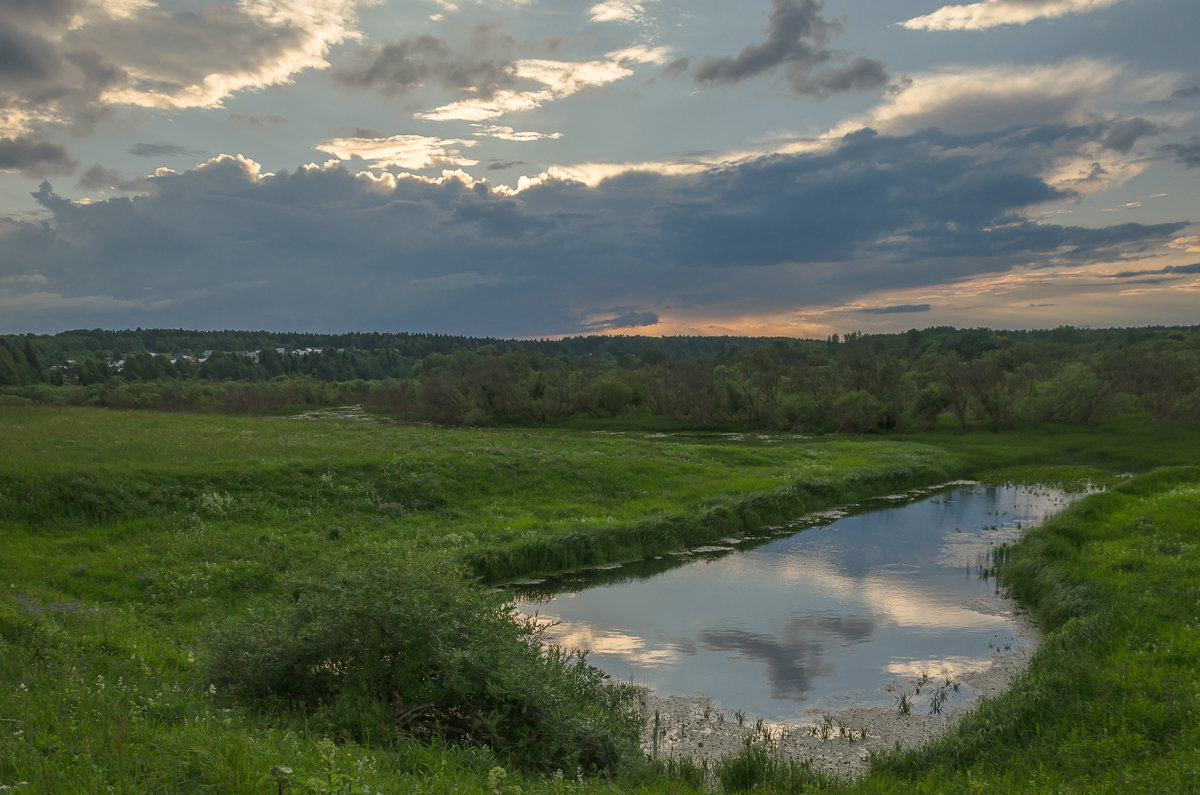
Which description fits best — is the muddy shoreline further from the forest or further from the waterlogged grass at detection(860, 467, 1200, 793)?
the forest

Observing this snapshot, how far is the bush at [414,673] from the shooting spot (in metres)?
9.48

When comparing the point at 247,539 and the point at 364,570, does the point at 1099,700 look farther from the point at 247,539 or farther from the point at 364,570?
the point at 247,539

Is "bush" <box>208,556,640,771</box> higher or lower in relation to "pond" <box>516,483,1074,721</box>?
higher

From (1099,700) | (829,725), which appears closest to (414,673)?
(829,725)

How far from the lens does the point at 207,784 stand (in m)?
6.04

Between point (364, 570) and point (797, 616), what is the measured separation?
42.2ft

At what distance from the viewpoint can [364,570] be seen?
11430 millimetres

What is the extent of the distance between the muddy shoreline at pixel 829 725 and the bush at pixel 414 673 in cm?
174

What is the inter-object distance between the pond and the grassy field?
6.02 feet

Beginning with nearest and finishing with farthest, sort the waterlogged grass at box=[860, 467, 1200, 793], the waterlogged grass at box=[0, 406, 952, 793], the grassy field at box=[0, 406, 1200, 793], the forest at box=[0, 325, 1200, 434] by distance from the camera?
the waterlogged grass at box=[0, 406, 952, 793]
the grassy field at box=[0, 406, 1200, 793]
the waterlogged grass at box=[860, 467, 1200, 793]
the forest at box=[0, 325, 1200, 434]

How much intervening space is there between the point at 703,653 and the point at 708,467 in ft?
80.6

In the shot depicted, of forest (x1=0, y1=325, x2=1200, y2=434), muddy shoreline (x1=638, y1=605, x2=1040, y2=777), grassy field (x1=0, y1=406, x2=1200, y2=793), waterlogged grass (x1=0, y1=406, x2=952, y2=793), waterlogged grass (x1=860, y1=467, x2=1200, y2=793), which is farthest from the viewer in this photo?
forest (x1=0, y1=325, x2=1200, y2=434)

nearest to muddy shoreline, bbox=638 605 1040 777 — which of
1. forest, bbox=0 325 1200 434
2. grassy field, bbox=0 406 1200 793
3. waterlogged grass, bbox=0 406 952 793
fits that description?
grassy field, bbox=0 406 1200 793

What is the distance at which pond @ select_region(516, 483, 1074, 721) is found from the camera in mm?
14922
